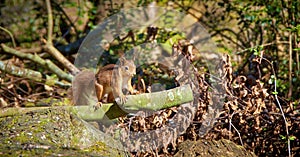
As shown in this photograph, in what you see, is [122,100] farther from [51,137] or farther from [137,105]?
[51,137]

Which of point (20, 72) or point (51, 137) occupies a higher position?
point (20, 72)

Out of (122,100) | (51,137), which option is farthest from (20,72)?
(51,137)

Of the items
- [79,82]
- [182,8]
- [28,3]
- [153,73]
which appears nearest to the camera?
[79,82]

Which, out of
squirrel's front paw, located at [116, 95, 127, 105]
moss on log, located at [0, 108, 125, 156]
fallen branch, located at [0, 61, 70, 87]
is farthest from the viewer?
fallen branch, located at [0, 61, 70, 87]

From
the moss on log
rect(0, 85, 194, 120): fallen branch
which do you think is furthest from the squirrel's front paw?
the moss on log

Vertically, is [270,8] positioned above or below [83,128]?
above

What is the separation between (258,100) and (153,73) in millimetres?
1371

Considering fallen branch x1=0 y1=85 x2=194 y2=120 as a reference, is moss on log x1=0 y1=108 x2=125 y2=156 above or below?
below

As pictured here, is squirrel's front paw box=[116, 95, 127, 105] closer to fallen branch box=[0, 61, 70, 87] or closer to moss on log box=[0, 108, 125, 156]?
moss on log box=[0, 108, 125, 156]

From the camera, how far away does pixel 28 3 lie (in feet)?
22.6

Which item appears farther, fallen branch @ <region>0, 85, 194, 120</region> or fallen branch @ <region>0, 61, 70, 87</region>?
fallen branch @ <region>0, 61, 70, 87</region>

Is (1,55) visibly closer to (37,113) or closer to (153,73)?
(153,73)

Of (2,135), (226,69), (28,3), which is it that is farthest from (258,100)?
(28,3)

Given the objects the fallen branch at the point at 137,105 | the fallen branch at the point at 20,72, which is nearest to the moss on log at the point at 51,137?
the fallen branch at the point at 137,105
